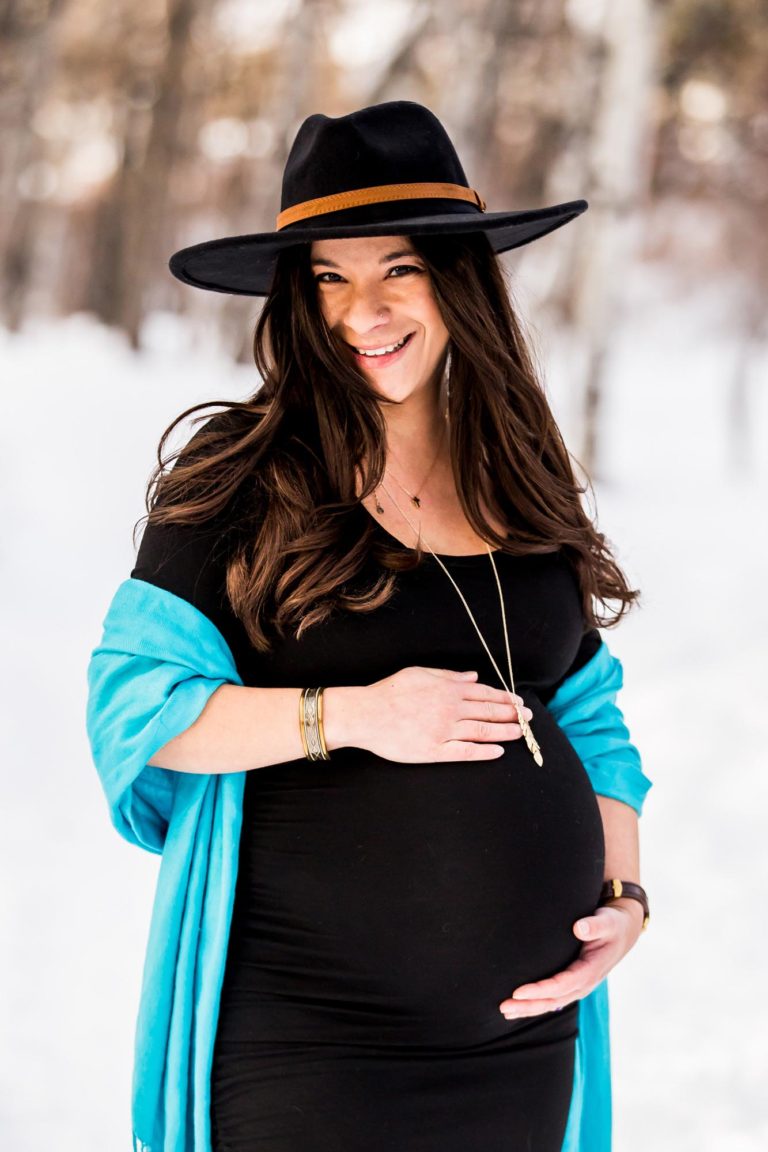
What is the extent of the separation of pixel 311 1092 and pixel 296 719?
17.3 inches

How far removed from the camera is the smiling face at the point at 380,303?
1.80 m

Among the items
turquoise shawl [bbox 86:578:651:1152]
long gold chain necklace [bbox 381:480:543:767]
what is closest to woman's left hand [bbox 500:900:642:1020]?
long gold chain necklace [bbox 381:480:543:767]

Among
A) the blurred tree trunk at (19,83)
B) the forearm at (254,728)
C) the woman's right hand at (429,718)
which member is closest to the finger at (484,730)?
the woman's right hand at (429,718)

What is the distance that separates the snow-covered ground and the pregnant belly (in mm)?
930

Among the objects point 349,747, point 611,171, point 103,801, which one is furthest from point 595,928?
point 611,171

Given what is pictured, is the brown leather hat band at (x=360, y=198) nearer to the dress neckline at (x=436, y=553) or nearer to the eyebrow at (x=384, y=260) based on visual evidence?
the eyebrow at (x=384, y=260)

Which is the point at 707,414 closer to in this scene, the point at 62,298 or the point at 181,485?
the point at 62,298

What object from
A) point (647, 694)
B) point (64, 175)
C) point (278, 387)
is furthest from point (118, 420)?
point (64, 175)

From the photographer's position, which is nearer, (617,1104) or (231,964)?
(231,964)

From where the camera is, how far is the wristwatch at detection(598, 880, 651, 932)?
191cm

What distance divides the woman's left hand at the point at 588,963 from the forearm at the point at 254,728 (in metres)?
0.41

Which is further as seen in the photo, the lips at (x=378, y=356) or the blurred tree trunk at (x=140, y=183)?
the blurred tree trunk at (x=140, y=183)

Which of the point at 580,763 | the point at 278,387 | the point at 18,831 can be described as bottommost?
the point at 18,831

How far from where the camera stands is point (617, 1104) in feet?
10.4
